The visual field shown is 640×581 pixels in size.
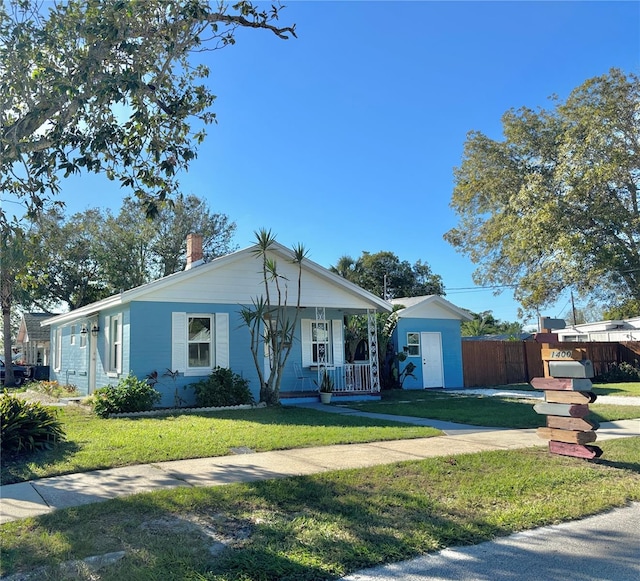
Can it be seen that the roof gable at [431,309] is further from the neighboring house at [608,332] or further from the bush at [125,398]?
the bush at [125,398]

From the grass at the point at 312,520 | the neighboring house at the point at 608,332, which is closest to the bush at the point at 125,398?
the grass at the point at 312,520

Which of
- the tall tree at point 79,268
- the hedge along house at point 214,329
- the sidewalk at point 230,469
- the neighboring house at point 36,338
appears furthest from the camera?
the neighboring house at point 36,338

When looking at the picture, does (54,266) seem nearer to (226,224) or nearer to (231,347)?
(226,224)

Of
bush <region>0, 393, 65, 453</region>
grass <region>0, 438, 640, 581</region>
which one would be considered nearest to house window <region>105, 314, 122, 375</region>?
bush <region>0, 393, 65, 453</region>

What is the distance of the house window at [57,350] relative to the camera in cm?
2273

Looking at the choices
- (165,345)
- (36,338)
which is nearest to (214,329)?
(165,345)

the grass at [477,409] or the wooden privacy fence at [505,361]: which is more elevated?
the wooden privacy fence at [505,361]

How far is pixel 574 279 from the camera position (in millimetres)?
24453

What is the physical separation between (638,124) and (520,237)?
7.32m

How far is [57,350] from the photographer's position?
23.3 m

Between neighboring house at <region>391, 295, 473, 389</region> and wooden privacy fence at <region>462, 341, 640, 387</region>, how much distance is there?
0.90m

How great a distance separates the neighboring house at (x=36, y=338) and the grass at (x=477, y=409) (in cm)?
2336

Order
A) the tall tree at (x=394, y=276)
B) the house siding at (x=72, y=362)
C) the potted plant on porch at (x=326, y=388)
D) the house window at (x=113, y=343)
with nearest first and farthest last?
the house window at (x=113, y=343) → the potted plant on porch at (x=326, y=388) → the house siding at (x=72, y=362) → the tall tree at (x=394, y=276)

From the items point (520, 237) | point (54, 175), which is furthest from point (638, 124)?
point (54, 175)
